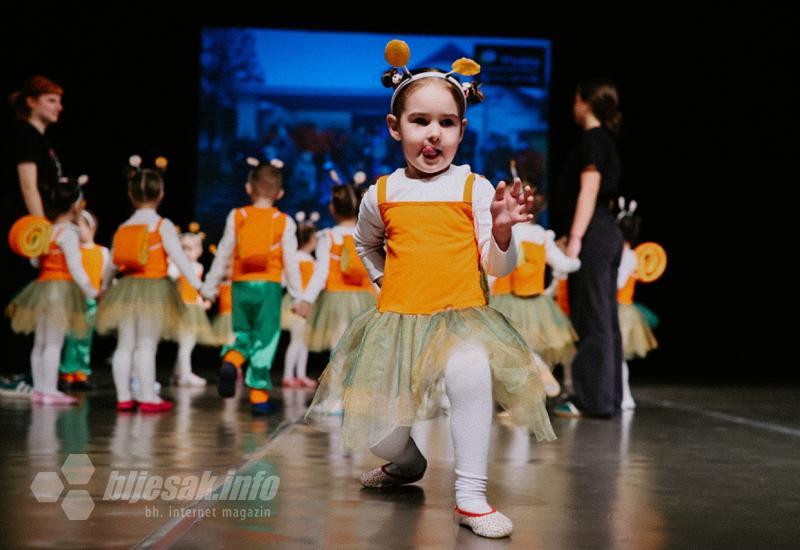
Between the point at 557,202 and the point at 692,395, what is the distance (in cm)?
176

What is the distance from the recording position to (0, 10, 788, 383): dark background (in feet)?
26.2

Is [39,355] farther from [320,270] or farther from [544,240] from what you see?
[544,240]

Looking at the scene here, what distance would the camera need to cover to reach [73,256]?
4.79m

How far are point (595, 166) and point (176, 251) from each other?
6.17 ft

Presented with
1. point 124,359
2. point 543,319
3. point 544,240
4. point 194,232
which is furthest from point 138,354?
point 194,232

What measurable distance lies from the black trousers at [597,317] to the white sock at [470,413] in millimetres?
2390

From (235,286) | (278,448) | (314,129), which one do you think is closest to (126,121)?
(314,129)

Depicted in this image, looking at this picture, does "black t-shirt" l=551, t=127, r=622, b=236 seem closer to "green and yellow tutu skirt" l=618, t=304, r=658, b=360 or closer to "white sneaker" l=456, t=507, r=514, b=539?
"green and yellow tutu skirt" l=618, t=304, r=658, b=360

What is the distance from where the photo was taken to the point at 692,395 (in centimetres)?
591

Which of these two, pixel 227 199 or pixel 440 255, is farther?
pixel 227 199

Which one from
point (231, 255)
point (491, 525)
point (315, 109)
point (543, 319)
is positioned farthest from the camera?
point (315, 109)

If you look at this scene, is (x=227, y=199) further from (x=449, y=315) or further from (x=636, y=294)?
(x=449, y=315)

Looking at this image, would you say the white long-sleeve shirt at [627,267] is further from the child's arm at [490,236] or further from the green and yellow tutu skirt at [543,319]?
the child's arm at [490,236]

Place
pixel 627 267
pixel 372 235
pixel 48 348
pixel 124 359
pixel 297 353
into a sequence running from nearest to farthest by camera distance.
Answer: pixel 372 235 < pixel 124 359 < pixel 48 348 < pixel 627 267 < pixel 297 353
